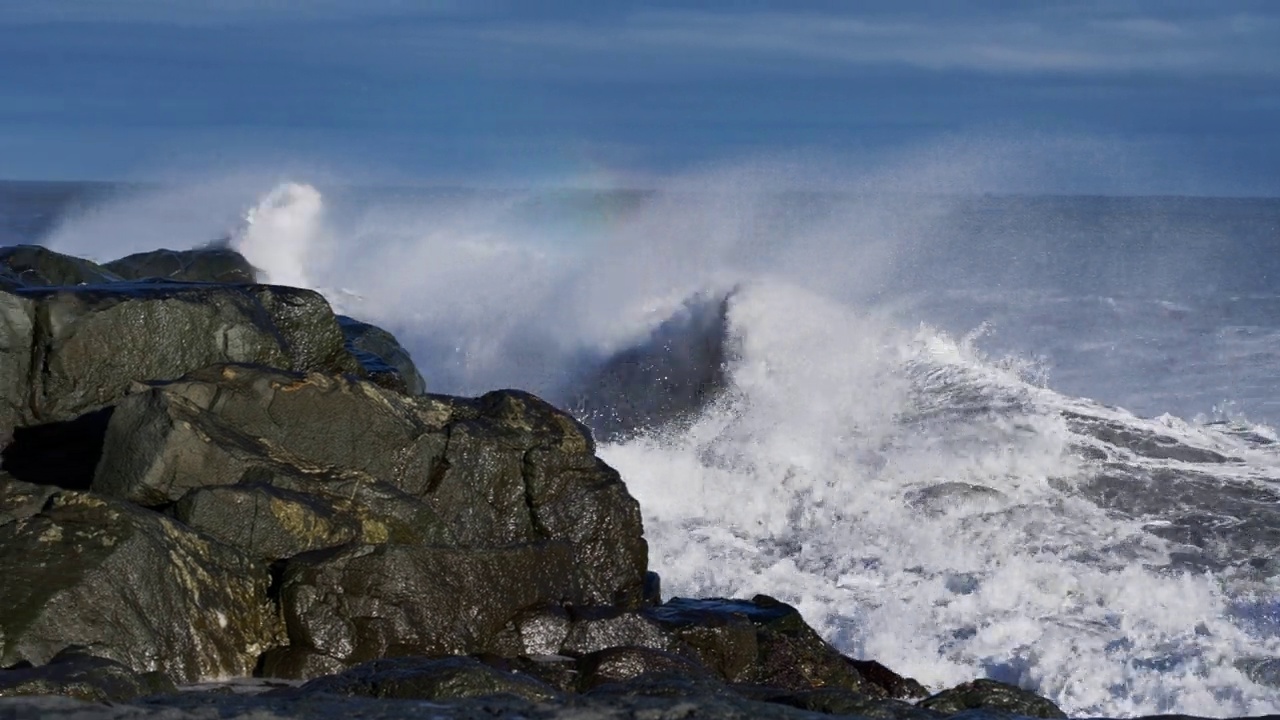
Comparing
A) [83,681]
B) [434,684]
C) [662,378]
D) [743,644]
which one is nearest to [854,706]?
[434,684]

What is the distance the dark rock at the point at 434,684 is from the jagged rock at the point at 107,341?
5422mm

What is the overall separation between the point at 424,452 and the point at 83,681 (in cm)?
510

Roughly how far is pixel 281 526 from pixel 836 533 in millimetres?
8274

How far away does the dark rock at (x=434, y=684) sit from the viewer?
261 inches

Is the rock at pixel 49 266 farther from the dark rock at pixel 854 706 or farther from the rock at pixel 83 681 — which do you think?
the dark rock at pixel 854 706

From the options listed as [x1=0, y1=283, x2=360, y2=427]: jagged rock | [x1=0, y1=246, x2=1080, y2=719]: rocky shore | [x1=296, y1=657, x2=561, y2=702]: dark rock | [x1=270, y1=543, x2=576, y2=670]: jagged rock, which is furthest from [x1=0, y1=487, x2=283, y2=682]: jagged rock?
[x1=0, y1=283, x2=360, y2=427]: jagged rock

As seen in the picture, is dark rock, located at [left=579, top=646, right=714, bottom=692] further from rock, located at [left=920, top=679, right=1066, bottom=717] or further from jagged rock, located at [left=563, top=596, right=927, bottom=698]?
rock, located at [left=920, top=679, right=1066, bottom=717]

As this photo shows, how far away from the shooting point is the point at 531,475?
11867 millimetres

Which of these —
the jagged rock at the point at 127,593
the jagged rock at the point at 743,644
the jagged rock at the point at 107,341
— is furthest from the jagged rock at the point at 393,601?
the jagged rock at the point at 107,341

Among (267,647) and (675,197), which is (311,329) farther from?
(675,197)

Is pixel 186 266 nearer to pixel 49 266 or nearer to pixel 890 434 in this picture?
pixel 49 266

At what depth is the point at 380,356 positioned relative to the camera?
50.7 feet

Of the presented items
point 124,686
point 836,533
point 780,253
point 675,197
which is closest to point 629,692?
point 124,686

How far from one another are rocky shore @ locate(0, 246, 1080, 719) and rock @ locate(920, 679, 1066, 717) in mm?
21
